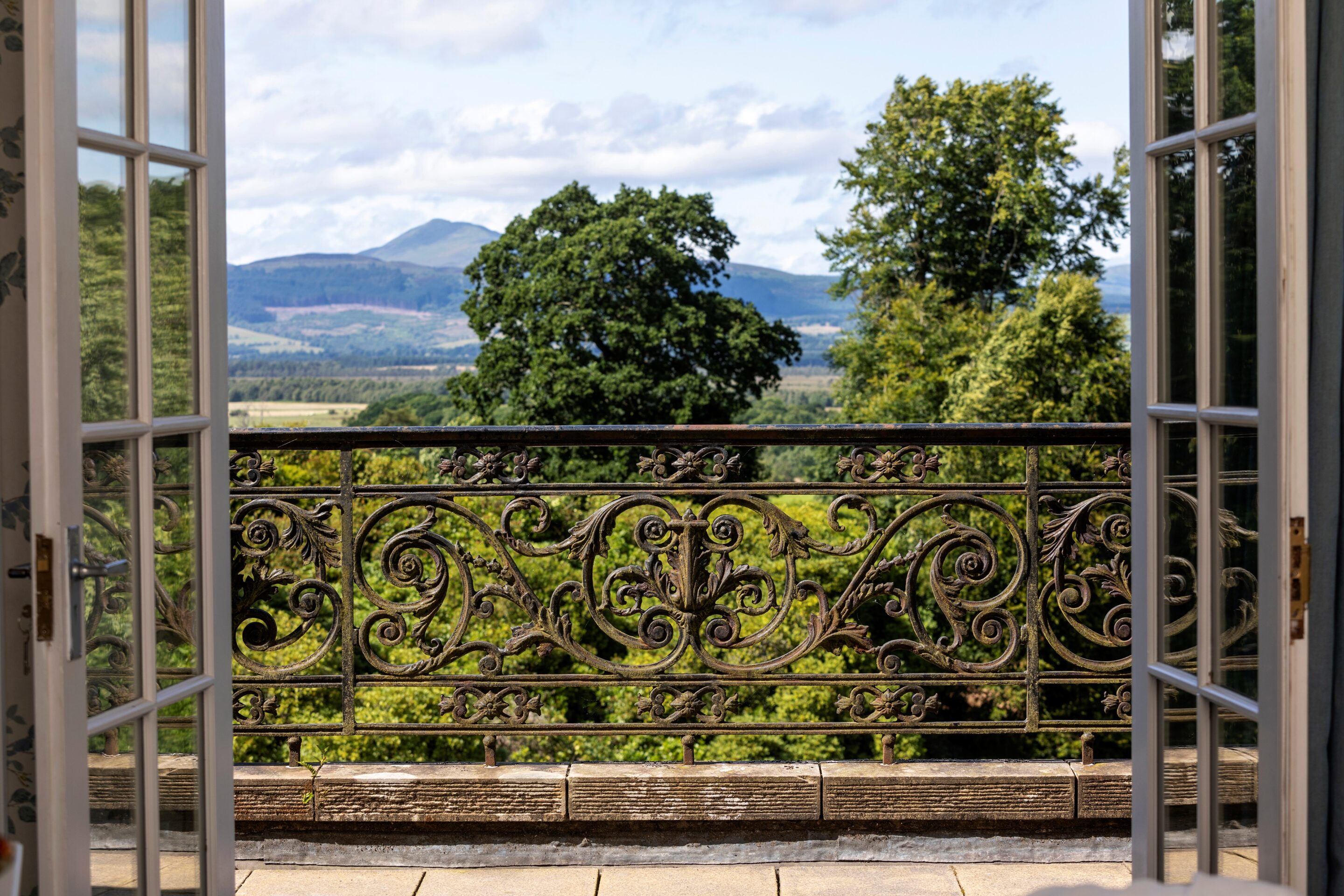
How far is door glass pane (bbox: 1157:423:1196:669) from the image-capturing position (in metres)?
1.75

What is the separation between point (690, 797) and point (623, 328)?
12129 mm

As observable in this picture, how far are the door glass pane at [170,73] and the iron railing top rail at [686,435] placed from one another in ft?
3.51

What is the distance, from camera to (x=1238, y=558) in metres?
1.64

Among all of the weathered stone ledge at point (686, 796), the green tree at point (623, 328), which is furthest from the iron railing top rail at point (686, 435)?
the green tree at point (623, 328)

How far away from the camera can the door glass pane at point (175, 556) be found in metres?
1.71

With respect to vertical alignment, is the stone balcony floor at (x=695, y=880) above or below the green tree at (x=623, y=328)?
below

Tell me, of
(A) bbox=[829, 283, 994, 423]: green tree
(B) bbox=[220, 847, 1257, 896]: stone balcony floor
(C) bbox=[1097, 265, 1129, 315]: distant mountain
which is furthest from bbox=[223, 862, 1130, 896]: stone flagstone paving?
(A) bbox=[829, 283, 994, 423]: green tree

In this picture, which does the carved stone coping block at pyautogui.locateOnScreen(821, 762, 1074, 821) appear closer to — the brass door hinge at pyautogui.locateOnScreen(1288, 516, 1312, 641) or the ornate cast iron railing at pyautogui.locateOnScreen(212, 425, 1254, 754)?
the ornate cast iron railing at pyautogui.locateOnScreen(212, 425, 1254, 754)

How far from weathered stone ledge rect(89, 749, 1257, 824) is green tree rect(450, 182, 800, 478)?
11.5m

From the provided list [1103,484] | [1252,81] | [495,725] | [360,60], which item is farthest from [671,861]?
[360,60]

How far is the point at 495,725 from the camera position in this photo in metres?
2.81

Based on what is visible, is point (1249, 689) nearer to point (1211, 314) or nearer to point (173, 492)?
point (1211, 314)

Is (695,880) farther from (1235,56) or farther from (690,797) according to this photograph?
(1235,56)

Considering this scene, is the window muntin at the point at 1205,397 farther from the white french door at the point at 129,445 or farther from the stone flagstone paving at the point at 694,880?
the white french door at the point at 129,445
